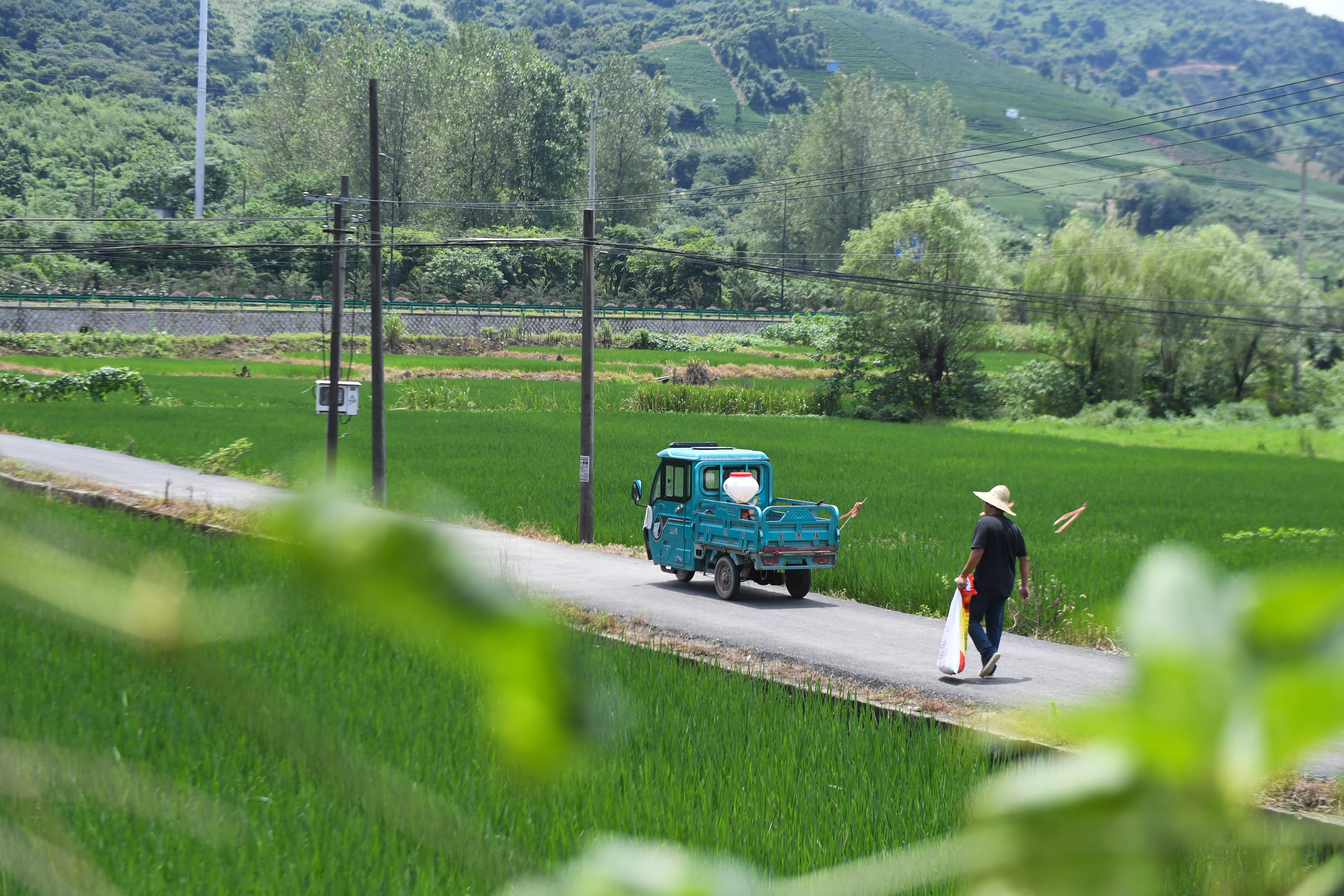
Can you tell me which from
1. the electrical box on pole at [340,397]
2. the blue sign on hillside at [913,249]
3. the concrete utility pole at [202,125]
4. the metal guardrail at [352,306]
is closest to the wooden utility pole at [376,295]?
the electrical box on pole at [340,397]

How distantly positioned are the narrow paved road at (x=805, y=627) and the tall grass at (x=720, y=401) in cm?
3219

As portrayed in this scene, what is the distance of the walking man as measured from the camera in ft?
33.4

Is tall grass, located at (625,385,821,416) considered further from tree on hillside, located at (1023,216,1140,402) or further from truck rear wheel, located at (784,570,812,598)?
truck rear wheel, located at (784,570,812,598)

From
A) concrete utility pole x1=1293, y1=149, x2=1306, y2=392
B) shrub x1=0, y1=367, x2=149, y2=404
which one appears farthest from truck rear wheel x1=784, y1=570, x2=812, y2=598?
concrete utility pole x1=1293, y1=149, x2=1306, y2=392

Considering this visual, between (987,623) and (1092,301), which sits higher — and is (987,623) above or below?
below

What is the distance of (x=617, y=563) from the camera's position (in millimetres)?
17828

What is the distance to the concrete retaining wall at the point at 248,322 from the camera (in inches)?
2544

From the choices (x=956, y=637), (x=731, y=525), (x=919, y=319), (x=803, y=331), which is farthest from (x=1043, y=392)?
(x=956, y=637)

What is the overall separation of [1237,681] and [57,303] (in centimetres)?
7580

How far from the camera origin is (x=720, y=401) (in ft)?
174

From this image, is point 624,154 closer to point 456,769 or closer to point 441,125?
point 441,125

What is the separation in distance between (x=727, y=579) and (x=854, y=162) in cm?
9770

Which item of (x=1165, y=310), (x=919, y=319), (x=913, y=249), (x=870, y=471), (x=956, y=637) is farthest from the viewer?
(x=1165, y=310)

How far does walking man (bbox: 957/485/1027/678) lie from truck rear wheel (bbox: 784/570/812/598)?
4.36 metres
